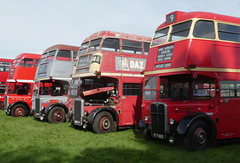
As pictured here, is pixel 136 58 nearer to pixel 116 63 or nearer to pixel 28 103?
pixel 116 63

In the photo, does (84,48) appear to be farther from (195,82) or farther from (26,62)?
(26,62)

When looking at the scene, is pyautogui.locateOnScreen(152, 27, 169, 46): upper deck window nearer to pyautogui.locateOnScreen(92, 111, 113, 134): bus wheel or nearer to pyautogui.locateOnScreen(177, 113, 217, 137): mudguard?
pyautogui.locateOnScreen(177, 113, 217, 137): mudguard

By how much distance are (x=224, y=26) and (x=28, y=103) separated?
12.4m

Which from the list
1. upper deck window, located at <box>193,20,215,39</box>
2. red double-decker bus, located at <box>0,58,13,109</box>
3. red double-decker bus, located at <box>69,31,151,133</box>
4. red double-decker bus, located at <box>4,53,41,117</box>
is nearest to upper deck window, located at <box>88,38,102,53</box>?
red double-decker bus, located at <box>69,31,151,133</box>

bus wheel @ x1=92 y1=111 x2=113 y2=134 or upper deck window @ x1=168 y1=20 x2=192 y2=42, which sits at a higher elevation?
upper deck window @ x1=168 y1=20 x2=192 y2=42

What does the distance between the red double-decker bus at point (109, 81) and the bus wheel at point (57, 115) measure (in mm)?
2083

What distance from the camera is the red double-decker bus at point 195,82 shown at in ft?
24.4

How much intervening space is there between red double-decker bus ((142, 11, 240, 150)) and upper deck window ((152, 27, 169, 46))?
4cm

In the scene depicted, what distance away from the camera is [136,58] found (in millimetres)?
11516

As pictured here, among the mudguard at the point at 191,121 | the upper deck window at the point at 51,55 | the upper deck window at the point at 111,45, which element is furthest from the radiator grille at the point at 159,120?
the upper deck window at the point at 51,55

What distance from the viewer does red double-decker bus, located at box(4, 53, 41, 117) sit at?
1658cm

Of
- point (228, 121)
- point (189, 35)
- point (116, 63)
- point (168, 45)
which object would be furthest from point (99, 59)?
point (228, 121)

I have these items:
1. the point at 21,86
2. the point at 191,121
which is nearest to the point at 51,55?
the point at 21,86

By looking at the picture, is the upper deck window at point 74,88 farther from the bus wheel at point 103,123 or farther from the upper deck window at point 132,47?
the upper deck window at point 132,47
